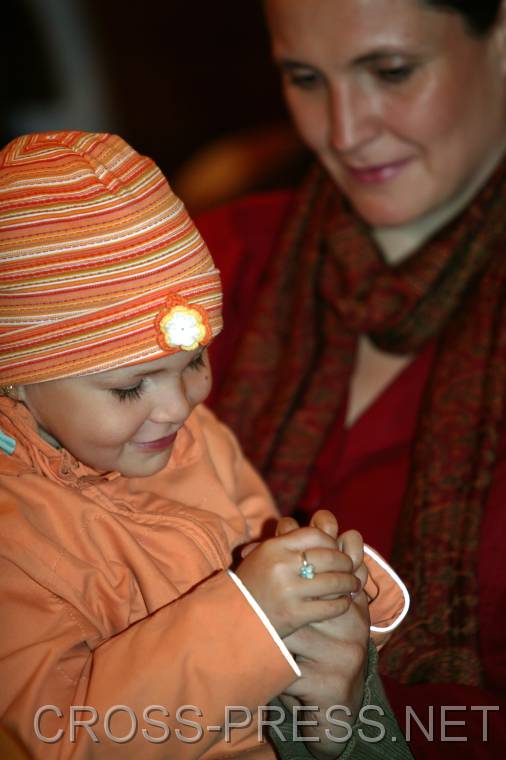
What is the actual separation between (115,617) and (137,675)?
11 centimetres

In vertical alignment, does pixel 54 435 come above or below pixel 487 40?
below

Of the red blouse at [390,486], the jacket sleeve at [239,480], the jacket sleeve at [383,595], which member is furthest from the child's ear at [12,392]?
the red blouse at [390,486]

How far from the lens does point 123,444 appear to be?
100cm

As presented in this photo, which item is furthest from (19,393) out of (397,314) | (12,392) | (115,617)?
(397,314)

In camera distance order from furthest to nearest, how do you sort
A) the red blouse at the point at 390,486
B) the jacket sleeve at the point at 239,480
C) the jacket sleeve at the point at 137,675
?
1. the jacket sleeve at the point at 239,480
2. the red blouse at the point at 390,486
3. the jacket sleeve at the point at 137,675

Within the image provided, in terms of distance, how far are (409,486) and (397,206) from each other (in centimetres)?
50

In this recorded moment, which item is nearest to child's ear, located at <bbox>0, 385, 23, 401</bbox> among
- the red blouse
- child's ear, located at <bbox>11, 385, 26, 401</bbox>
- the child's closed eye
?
child's ear, located at <bbox>11, 385, 26, 401</bbox>

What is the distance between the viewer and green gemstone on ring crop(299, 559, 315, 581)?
917 mm

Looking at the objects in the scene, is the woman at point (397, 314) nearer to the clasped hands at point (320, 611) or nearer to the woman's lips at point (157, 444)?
the clasped hands at point (320, 611)

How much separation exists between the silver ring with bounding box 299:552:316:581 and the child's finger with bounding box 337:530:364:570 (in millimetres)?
74

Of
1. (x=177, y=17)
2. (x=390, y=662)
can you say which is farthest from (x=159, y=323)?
(x=177, y=17)

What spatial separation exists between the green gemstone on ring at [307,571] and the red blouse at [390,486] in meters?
0.30

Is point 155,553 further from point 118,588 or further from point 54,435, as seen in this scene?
point 54,435

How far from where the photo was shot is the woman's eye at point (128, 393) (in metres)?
0.97
